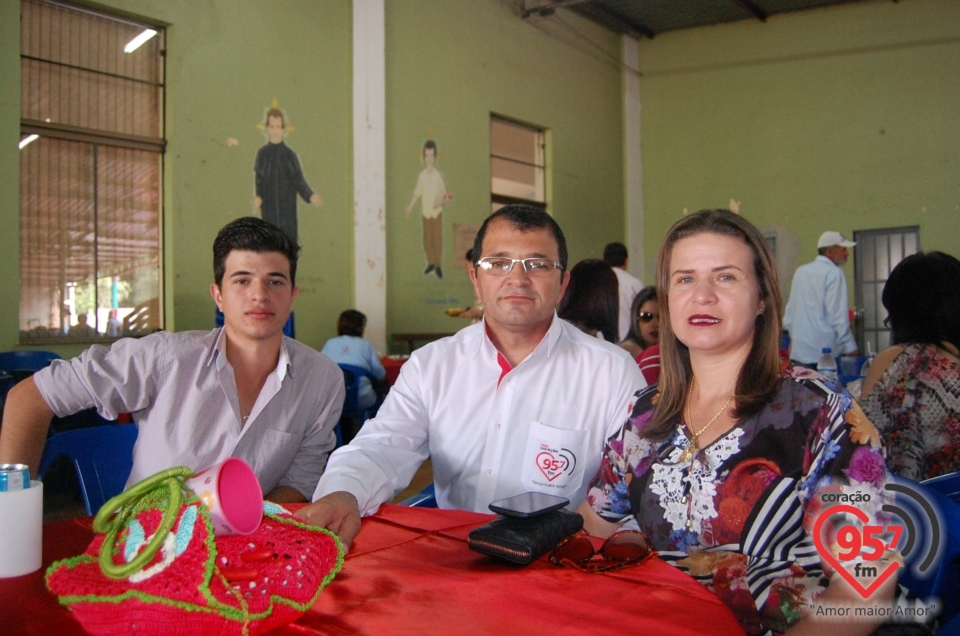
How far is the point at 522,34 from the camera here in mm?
8406

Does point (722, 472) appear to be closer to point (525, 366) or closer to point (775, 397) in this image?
point (775, 397)

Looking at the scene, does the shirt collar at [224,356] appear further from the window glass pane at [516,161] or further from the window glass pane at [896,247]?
the window glass pane at [896,247]

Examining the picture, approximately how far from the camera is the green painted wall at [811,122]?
8539 millimetres

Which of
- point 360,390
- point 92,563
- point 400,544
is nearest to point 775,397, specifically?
point 400,544

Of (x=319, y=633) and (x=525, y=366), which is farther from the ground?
(x=525, y=366)

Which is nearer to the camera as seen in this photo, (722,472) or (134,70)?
(722,472)

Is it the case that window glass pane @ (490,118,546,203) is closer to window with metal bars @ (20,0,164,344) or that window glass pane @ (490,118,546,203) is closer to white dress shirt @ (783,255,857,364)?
white dress shirt @ (783,255,857,364)

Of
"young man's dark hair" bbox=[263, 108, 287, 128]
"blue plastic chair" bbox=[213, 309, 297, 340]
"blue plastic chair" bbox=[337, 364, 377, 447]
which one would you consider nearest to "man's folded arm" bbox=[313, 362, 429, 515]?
"blue plastic chair" bbox=[337, 364, 377, 447]

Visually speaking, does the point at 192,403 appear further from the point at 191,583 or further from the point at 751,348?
the point at 751,348

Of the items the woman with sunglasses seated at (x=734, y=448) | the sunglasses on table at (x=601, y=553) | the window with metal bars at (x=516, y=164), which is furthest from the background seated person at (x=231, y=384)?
the window with metal bars at (x=516, y=164)

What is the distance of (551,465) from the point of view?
6.20 ft

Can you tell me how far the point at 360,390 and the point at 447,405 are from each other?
9.49ft

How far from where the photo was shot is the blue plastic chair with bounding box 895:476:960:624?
4.52 feet

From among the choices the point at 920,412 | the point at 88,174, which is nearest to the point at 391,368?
the point at 88,174
